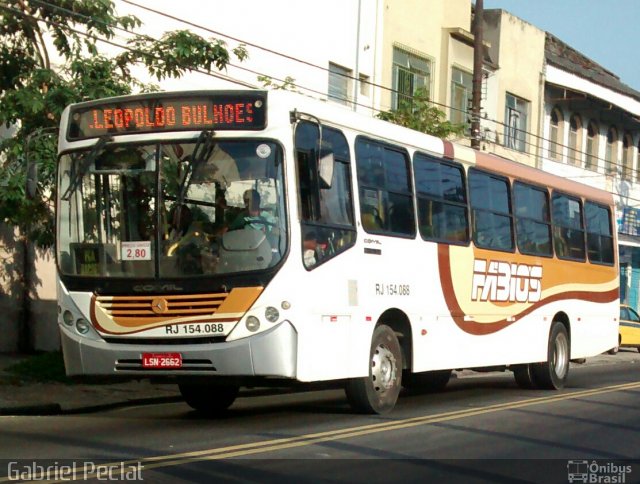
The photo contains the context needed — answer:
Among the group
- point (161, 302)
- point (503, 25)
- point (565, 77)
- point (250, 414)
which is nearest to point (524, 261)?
point (250, 414)

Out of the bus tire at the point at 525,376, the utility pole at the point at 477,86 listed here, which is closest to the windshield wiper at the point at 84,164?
the bus tire at the point at 525,376

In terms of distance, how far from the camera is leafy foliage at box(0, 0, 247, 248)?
1450cm

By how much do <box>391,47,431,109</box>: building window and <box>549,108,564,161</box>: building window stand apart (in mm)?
8045

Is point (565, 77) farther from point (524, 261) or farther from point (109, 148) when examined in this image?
point (109, 148)

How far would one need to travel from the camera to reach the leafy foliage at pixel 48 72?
14.5 m

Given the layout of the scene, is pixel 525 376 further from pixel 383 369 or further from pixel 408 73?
pixel 408 73

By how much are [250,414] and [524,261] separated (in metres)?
5.36

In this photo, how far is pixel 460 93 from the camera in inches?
1299

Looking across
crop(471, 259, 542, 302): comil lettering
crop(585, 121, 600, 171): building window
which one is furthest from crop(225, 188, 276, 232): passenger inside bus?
crop(585, 121, 600, 171): building window

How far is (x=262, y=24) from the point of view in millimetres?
24188

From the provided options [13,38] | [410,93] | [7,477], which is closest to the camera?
[7,477]

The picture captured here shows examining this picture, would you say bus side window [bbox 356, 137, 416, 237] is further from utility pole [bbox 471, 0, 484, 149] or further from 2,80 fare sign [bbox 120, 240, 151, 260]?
utility pole [bbox 471, 0, 484, 149]

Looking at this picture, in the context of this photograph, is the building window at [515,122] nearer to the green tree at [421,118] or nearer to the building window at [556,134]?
the building window at [556,134]

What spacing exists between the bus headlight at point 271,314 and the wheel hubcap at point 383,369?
193 cm
